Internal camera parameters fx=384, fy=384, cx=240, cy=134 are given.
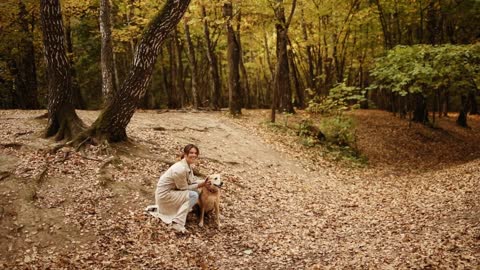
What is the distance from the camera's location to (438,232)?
733 centimetres

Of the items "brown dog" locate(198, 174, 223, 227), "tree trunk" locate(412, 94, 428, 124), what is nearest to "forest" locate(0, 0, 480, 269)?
"brown dog" locate(198, 174, 223, 227)

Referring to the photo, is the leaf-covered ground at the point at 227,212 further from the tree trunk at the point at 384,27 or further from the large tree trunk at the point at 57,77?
the tree trunk at the point at 384,27

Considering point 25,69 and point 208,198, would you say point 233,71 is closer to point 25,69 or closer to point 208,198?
point 25,69

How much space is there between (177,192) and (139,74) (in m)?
3.93

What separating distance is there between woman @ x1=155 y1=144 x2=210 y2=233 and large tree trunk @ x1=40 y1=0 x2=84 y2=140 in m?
4.05

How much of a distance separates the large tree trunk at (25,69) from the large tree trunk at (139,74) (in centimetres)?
1253

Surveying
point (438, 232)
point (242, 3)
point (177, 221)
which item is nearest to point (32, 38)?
point (242, 3)

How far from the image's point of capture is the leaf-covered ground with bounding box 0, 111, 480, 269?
6559 millimetres

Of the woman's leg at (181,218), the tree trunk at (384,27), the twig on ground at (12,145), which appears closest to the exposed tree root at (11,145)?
the twig on ground at (12,145)

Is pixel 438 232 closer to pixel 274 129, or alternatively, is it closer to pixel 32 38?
pixel 274 129

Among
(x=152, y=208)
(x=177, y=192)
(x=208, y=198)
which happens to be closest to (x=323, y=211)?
(x=208, y=198)

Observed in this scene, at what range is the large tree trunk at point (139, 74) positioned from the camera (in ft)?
32.4

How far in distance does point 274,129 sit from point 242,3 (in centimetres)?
640

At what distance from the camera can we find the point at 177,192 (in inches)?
297
